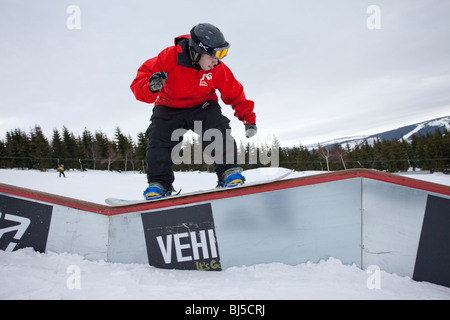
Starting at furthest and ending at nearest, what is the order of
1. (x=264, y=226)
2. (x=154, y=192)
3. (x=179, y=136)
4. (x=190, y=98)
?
(x=179, y=136) → (x=190, y=98) → (x=154, y=192) → (x=264, y=226)

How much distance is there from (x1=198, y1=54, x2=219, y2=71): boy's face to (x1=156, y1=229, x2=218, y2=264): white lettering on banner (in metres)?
1.50

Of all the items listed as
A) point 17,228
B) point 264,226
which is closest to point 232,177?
point 264,226

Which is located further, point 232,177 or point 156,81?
point 232,177

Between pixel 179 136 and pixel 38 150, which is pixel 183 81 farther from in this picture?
pixel 38 150

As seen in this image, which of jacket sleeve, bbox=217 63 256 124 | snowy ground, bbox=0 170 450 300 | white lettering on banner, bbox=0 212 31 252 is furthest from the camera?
jacket sleeve, bbox=217 63 256 124

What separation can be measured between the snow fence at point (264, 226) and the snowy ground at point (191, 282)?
0.09m

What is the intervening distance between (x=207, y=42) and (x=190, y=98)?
1.86 feet

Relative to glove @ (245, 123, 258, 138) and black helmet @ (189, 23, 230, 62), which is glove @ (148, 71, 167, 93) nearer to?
black helmet @ (189, 23, 230, 62)

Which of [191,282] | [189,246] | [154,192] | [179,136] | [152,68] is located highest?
[152,68]

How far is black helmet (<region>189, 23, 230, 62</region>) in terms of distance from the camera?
2.10m

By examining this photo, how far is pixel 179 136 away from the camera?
2529mm

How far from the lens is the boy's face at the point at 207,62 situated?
219cm

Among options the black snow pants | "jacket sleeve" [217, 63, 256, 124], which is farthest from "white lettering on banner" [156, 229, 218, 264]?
"jacket sleeve" [217, 63, 256, 124]
